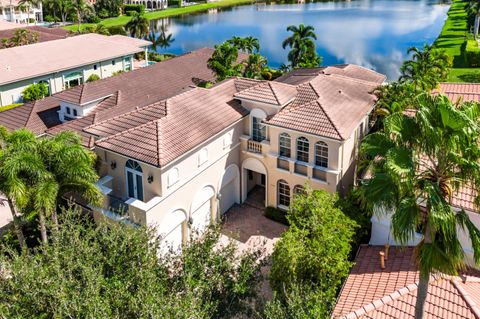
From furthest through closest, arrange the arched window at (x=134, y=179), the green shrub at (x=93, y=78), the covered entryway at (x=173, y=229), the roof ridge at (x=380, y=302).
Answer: the green shrub at (x=93, y=78)
the covered entryway at (x=173, y=229)
the arched window at (x=134, y=179)
the roof ridge at (x=380, y=302)

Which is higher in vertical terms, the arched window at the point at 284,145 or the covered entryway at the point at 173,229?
the arched window at the point at 284,145

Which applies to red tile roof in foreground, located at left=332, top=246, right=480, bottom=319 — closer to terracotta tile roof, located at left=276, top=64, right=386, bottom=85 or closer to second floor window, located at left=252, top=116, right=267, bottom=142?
second floor window, located at left=252, top=116, right=267, bottom=142

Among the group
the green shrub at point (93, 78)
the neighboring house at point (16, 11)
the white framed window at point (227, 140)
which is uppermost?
the neighboring house at point (16, 11)

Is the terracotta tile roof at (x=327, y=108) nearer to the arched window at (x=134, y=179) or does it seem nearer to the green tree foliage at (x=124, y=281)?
the arched window at (x=134, y=179)

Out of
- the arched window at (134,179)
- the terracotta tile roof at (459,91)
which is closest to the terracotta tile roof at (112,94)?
the arched window at (134,179)

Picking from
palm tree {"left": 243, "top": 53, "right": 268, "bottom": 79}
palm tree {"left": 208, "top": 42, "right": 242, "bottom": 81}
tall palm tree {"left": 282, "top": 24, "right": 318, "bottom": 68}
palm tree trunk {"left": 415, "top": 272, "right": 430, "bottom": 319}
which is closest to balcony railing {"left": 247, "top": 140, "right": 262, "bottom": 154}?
palm tree trunk {"left": 415, "top": 272, "right": 430, "bottom": 319}

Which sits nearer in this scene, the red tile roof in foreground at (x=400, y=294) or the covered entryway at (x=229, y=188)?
the red tile roof in foreground at (x=400, y=294)

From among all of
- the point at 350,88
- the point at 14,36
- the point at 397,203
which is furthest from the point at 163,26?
the point at 397,203
